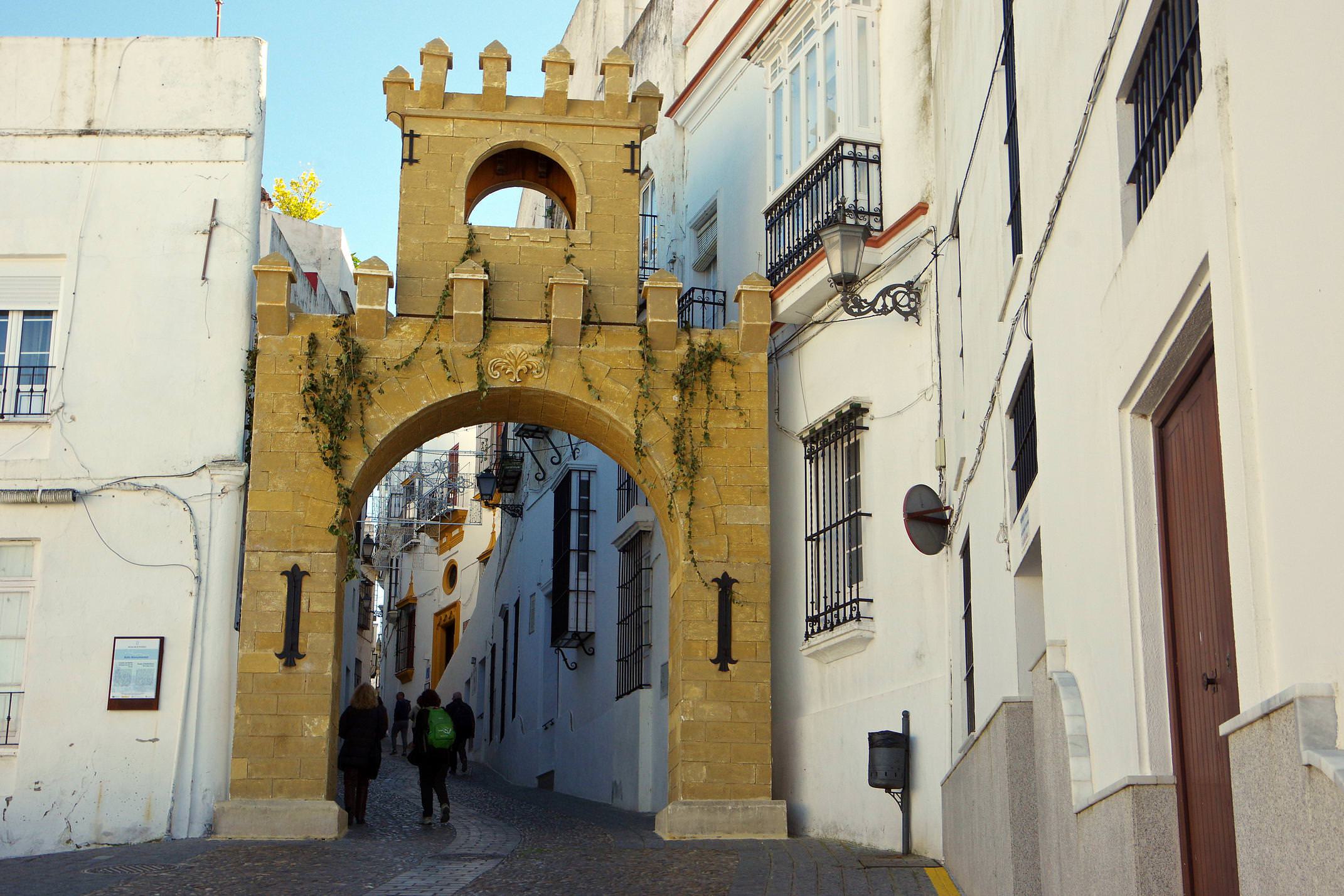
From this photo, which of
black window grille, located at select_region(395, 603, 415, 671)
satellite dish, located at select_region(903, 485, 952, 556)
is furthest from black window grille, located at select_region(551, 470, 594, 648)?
black window grille, located at select_region(395, 603, 415, 671)

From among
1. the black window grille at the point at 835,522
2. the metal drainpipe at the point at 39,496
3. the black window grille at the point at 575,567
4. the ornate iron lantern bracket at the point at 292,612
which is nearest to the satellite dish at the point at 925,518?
the black window grille at the point at 835,522

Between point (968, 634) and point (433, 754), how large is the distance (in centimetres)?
656

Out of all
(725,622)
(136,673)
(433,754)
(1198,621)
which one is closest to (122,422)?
(136,673)

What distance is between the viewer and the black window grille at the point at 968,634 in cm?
977

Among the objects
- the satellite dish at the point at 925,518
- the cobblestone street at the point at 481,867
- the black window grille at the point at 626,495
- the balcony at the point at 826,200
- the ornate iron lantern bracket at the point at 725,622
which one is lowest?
the cobblestone street at the point at 481,867

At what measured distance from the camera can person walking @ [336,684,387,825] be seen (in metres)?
14.1

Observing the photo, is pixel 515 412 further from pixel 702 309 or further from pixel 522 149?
pixel 702 309

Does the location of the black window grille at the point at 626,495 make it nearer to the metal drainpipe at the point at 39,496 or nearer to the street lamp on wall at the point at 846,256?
the metal drainpipe at the point at 39,496

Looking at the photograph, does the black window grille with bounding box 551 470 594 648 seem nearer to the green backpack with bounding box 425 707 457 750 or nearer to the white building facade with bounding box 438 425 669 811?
the white building facade with bounding box 438 425 669 811

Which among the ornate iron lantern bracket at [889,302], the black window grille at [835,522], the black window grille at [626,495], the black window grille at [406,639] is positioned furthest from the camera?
the black window grille at [406,639]

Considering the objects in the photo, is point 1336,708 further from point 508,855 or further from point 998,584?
point 508,855

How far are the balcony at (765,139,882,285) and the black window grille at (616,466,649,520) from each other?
14.5ft

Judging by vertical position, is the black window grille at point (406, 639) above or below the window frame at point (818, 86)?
below

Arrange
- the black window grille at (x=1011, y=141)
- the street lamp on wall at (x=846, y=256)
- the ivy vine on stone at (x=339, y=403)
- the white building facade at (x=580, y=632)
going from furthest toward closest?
the white building facade at (x=580, y=632)
the ivy vine on stone at (x=339, y=403)
the street lamp on wall at (x=846, y=256)
the black window grille at (x=1011, y=141)
